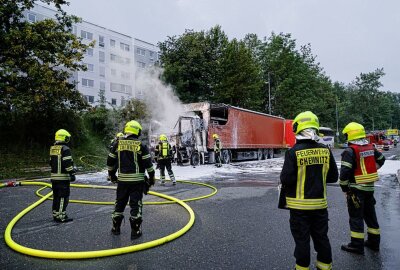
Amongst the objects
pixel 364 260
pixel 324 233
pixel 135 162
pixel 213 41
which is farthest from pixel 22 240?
pixel 213 41

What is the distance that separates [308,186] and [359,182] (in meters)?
1.55

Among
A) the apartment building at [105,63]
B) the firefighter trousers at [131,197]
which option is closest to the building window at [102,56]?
the apartment building at [105,63]

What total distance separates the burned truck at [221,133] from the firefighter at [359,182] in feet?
45.4

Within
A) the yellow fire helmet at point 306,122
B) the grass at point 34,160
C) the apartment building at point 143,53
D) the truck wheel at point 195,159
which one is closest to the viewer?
the yellow fire helmet at point 306,122

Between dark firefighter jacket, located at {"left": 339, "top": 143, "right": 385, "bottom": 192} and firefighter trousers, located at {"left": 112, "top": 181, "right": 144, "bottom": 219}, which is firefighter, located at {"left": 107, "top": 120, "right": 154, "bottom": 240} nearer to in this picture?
firefighter trousers, located at {"left": 112, "top": 181, "right": 144, "bottom": 219}

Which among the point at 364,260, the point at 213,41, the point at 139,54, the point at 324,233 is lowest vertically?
the point at 364,260

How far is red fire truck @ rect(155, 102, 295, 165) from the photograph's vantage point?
18.4 metres

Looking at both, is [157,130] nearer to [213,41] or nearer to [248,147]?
[248,147]

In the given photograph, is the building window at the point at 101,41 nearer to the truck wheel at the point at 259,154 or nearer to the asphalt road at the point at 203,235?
the truck wheel at the point at 259,154

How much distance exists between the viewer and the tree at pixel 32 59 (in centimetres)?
1445

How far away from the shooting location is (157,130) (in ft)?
63.7

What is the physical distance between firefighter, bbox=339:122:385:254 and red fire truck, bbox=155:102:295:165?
1385 centimetres

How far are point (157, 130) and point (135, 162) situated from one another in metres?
14.2

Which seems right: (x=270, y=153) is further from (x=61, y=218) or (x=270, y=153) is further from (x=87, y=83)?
(x=87, y=83)
